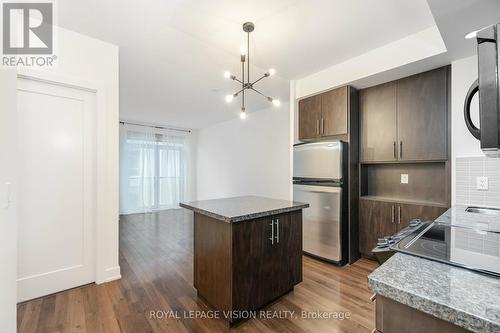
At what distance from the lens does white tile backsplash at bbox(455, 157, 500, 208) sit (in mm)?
2043

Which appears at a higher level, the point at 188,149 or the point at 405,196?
the point at 188,149

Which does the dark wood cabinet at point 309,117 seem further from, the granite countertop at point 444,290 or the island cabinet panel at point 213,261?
the granite countertop at point 444,290

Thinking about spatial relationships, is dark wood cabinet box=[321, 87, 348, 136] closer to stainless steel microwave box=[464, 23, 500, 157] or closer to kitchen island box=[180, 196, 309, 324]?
kitchen island box=[180, 196, 309, 324]

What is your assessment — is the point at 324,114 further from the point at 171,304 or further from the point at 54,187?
the point at 54,187

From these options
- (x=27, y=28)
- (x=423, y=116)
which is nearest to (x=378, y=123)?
(x=423, y=116)

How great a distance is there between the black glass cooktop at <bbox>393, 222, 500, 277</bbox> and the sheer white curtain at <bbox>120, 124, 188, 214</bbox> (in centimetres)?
659

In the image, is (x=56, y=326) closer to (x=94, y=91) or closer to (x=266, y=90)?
(x=94, y=91)

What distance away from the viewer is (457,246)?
960mm

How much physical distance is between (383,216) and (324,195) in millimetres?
741

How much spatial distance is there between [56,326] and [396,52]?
13.1ft

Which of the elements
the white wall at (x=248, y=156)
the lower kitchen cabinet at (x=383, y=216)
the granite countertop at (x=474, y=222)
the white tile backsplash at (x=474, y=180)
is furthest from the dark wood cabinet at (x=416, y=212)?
the white wall at (x=248, y=156)

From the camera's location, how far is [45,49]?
2.23 m

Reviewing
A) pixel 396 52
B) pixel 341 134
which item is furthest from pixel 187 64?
pixel 396 52

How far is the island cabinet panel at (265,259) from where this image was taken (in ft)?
5.80
